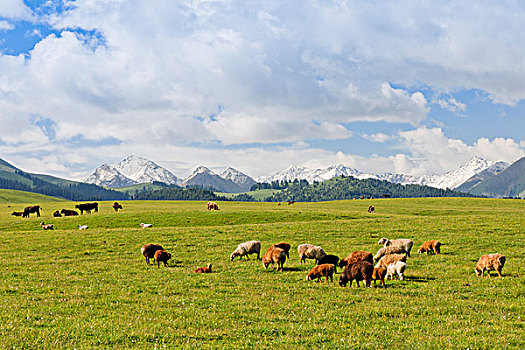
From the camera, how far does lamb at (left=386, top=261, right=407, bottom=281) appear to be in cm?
1933

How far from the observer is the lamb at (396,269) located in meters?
19.3

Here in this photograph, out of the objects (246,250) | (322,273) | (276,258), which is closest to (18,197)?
(246,250)

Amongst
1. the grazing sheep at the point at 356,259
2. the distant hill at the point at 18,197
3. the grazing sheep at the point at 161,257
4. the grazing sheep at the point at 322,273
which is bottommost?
the distant hill at the point at 18,197

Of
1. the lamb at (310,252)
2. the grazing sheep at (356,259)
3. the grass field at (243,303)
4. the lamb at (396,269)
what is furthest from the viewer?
the lamb at (310,252)

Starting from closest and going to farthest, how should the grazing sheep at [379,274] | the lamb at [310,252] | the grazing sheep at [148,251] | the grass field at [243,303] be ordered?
the grass field at [243,303]
the grazing sheep at [379,274]
the lamb at [310,252]
the grazing sheep at [148,251]

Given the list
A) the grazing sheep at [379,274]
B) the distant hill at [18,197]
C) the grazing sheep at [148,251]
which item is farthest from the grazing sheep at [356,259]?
the distant hill at [18,197]

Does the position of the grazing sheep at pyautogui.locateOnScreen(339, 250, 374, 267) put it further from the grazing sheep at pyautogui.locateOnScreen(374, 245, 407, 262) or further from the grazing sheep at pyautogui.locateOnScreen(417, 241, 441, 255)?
the grazing sheep at pyautogui.locateOnScreen(417, 241, 441, 255)

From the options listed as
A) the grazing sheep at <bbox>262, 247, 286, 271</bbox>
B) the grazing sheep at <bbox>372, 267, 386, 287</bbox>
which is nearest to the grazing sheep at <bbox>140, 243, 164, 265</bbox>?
the grazing sheep at <bbox>262, 247, 286, 271</bbox>

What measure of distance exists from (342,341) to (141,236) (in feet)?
101

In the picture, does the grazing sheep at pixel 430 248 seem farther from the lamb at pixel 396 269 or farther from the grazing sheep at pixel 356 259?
the lamb at pixel 396 269

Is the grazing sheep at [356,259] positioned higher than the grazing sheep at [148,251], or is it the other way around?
the grazing sheep at [356,259]

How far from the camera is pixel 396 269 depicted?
64.3 feet

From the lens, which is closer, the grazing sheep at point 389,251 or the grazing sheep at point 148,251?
the grazing sheep at point 389,251

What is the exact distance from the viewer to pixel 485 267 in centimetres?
1984
